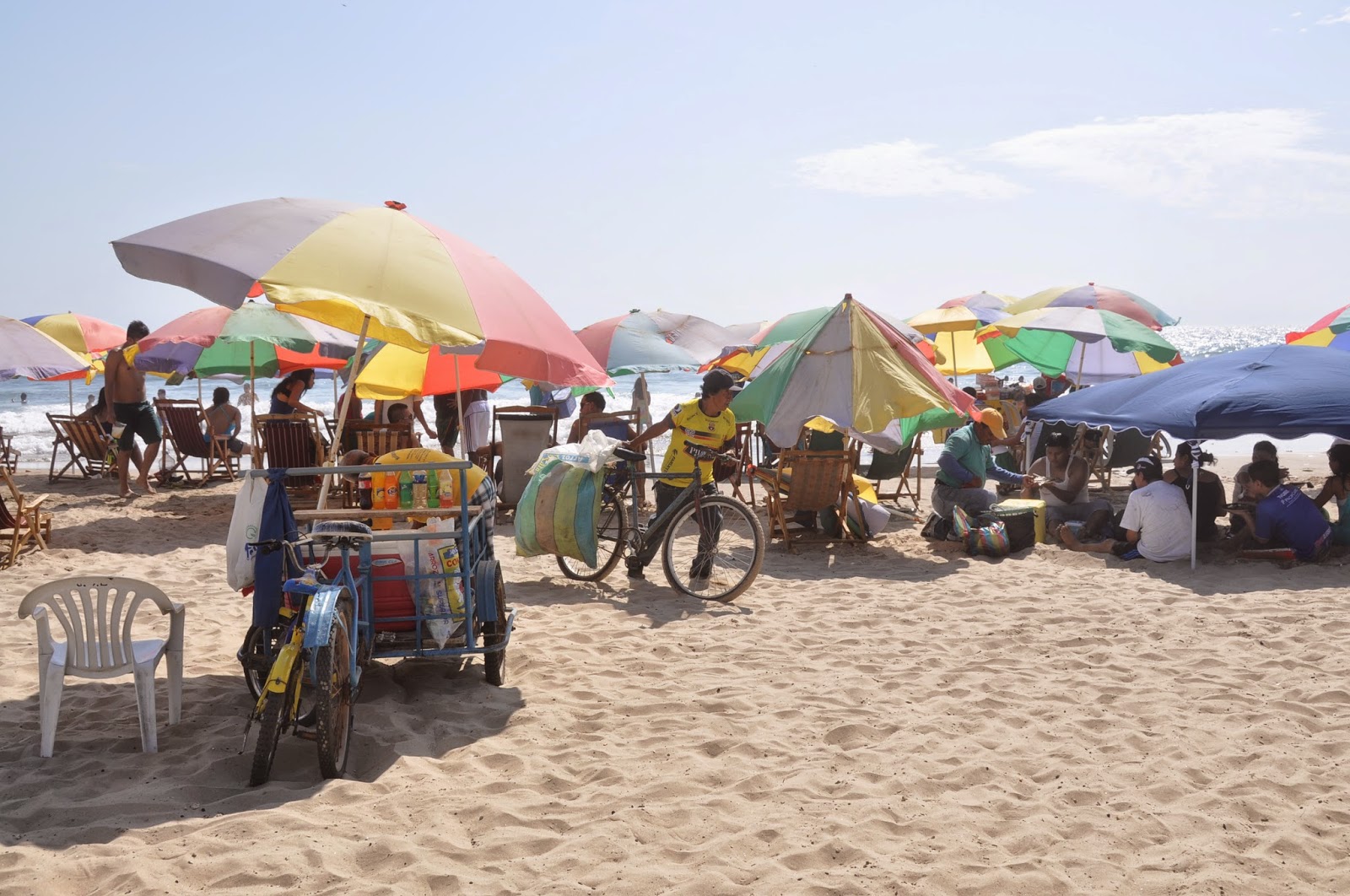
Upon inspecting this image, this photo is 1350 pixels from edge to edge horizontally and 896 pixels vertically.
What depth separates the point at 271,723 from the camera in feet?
12.3

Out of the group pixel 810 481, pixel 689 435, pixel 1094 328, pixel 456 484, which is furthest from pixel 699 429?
pixel 1094 328

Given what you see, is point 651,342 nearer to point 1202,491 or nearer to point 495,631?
point 1202,491

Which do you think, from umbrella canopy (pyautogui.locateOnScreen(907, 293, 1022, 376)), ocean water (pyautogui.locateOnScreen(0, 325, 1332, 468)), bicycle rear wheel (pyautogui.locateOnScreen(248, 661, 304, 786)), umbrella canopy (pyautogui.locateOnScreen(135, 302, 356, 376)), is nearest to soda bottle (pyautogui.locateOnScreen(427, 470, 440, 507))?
bicycle rear wheel (pyautogui.locateOnScreen(248, 661, 304, 786))

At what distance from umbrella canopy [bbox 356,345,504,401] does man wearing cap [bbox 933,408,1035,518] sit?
14.0 ft

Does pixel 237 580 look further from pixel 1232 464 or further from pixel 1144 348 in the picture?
pixel 1232 464

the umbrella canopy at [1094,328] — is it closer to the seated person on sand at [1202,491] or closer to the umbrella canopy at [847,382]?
the seated person on sand at [1202,491]

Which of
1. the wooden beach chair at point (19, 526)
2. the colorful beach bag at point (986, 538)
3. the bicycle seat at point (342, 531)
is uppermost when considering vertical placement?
the bicycle seat at point (342, 531)

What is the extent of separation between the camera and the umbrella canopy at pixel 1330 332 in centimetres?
1187

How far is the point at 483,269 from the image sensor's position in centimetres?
516

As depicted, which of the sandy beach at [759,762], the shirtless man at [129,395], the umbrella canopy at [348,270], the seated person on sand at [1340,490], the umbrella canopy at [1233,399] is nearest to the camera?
the sandy beach at [759,762]

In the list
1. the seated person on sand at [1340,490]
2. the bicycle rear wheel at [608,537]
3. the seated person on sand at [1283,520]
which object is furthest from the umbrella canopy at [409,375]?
the seated person on sand at [1340,490]

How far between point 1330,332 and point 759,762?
1153 centimetres

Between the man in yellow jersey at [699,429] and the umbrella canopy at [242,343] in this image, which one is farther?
the umbrella canopy at [242,343]

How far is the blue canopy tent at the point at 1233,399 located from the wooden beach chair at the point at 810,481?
5.20 feet
